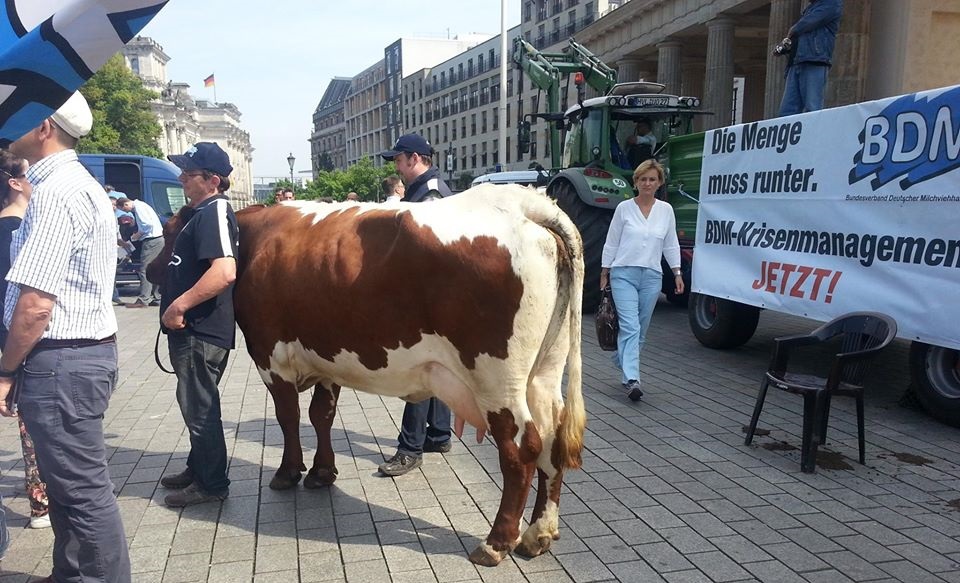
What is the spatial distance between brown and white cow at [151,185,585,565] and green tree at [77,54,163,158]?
45.7 metres

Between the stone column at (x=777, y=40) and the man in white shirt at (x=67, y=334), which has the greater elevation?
the stone column at (x=777, y=40)

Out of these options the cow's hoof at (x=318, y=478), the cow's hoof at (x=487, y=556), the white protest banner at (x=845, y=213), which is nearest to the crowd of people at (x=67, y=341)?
the cow's hoof at (x=318, y=478)

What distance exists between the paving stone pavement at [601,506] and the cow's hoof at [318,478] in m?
0.06

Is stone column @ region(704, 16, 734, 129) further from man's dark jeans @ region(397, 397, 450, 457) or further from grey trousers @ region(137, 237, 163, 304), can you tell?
man's dark jeans @ region(397, 397, 450, 457)

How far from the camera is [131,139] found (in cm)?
4612

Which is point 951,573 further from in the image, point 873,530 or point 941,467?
point 941,467

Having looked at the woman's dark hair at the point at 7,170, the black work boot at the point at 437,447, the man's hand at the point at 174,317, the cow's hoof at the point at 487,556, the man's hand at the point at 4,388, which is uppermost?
the woman's dark hair at the point at 7,170

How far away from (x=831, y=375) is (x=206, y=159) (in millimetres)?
4173

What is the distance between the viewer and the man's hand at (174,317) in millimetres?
3521

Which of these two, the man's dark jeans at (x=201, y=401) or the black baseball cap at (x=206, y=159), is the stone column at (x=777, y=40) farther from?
the man's dark jeans at (x=201, y=401)

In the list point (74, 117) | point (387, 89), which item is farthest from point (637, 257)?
point (387, 89)

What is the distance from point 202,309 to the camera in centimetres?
366

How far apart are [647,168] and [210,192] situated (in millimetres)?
3559

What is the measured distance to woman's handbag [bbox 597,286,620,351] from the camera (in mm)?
5969
